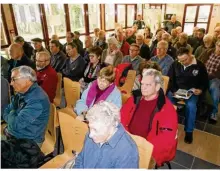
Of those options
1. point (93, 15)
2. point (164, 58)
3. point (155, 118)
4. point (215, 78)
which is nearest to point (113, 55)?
point (164, 58)

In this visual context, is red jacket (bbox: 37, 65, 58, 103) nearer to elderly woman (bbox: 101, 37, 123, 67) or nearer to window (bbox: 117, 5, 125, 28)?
elderly woman (bbox: 101, 37, 123, 67)

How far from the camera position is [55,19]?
6254 millimetres

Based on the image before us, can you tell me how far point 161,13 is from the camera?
970 cm

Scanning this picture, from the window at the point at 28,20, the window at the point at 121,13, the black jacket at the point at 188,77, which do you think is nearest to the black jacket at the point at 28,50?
the window at the point at 28,20

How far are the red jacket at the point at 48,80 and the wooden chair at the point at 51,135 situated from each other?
0.86 metres

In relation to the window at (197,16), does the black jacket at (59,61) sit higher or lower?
lower

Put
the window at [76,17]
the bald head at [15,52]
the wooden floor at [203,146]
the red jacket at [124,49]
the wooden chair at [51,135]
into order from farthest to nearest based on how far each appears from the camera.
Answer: the window at [76,17] < the red jacket at [124,49] < the bald head at [15,52] < the wooden floor at [203,146] < the wooden chair at [51,135]

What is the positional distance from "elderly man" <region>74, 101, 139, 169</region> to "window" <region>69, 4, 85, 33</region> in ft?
19.2

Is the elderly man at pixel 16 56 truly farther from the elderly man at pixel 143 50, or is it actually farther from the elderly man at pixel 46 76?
the elderly man at pixel 143 50

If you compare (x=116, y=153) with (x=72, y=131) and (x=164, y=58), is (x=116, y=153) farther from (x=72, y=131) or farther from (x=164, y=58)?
(x=164, y=58)

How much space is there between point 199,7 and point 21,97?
9.64m

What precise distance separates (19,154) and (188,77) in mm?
2452

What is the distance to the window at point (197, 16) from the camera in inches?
370

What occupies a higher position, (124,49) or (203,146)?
(124,49)
